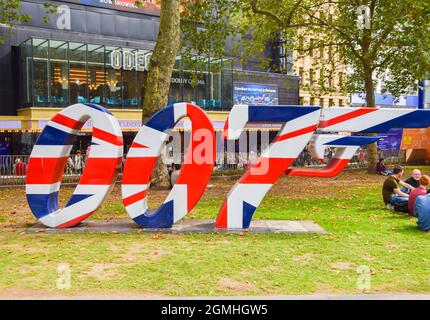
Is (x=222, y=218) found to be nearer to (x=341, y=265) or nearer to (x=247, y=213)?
(x=247, y=213)

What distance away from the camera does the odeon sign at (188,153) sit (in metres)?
9.83

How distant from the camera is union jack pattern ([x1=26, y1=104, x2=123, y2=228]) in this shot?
997 cm

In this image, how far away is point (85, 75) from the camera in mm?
31828

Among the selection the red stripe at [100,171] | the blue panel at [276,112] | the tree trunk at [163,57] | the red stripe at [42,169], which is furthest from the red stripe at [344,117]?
the tree trunk at [163,57]

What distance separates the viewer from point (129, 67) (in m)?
33.5

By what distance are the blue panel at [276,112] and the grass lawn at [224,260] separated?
238cm

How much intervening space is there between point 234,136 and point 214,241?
7.03 ft

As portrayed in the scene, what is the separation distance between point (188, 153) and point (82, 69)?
947 inches

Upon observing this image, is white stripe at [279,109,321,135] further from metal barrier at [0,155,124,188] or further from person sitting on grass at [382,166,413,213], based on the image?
metal barrier at [0,155,124,188]

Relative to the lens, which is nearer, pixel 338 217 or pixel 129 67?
pixel 338 217

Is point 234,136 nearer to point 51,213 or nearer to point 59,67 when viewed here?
point 51,213

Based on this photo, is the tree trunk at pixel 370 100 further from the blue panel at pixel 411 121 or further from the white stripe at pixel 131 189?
the white stripe at pixel 131 189

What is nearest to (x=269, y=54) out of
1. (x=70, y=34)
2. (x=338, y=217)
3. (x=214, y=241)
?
(x=70, y=34)

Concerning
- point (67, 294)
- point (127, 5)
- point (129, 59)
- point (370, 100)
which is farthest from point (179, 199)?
point (127, 5)
